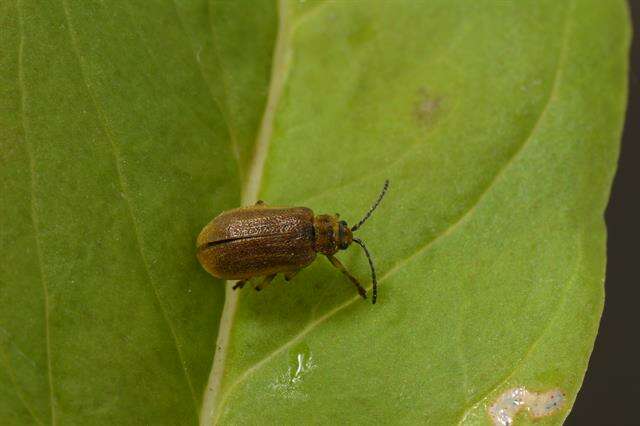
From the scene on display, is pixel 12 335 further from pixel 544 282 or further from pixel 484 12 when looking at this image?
pixel 484 12

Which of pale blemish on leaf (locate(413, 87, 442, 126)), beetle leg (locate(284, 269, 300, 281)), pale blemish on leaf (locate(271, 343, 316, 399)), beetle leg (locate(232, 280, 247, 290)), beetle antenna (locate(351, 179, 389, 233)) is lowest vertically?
pale blemish on leaf (locate(271, 343, 316, 399))

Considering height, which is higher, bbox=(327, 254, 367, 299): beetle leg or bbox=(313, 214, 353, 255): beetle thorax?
bbox=(313, 214, 353, 255): beetle thorax

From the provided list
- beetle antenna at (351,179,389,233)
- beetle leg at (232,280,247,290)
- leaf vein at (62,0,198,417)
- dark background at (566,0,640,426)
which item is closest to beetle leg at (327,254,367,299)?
beetle antenna at (351,179,389,233)

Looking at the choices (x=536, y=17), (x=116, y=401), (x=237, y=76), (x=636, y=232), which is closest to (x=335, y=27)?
(x=237, y=76)

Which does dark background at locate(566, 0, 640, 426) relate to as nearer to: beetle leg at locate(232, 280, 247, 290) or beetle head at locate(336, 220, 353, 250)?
beetle head at locate(336, 220, 353, 250)

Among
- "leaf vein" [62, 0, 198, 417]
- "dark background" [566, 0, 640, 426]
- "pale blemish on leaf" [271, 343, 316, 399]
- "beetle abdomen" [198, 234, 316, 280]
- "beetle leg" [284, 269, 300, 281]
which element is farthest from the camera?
"dark background" [566, 0, 640, 426]

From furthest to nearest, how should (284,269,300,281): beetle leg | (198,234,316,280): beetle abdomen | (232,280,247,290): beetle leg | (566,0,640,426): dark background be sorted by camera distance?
1. (566,0,640,426): dark background
2. (284,269,300,281): beetle leg
3. (232,280,247,290): beetle leg
4. (198,234,316,280): beetle abdomen

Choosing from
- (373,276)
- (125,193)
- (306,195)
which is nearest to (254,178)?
(306,195)
